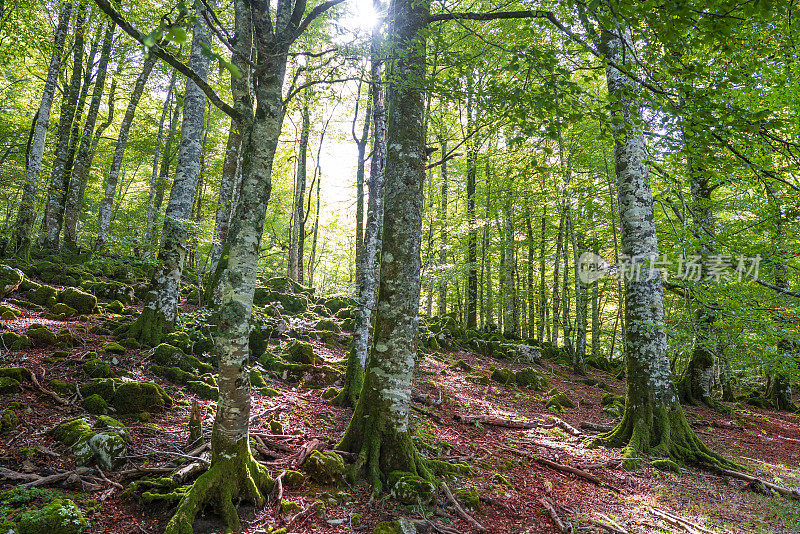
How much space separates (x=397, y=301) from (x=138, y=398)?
3.69m

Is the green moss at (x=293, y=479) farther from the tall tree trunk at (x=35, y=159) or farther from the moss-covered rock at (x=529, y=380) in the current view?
the tall tree trunk at (x=35, y=159)

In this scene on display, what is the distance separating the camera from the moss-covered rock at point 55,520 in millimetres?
2820

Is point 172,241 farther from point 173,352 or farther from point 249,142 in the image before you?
point 249,142

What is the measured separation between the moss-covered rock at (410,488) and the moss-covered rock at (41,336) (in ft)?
18.6

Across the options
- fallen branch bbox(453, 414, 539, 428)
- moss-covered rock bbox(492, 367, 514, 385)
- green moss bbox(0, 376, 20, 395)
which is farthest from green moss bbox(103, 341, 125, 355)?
moss-covered rock bbox(492, 367, 514, 385)

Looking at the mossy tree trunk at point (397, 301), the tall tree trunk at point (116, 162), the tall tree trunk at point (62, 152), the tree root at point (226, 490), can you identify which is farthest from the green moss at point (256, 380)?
the tall tree trunk at point (116, 162)

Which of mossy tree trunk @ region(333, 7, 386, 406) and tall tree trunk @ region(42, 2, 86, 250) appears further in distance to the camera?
tall tree trunk @ region(42, 2, 86, 250)

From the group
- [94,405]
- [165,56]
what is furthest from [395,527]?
[165,56]

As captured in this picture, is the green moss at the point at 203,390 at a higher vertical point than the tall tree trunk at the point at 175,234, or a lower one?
lower

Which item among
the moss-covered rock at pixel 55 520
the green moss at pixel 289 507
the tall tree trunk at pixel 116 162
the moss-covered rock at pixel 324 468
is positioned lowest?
the green moss at pixel 289 507

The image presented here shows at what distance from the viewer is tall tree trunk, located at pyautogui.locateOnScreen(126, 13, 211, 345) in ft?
23.3

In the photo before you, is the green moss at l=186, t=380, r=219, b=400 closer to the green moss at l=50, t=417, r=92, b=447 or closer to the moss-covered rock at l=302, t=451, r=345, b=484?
the green moss at l=50, t=417, r=92, b=447

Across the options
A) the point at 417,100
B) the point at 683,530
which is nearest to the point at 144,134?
the point at 417,100

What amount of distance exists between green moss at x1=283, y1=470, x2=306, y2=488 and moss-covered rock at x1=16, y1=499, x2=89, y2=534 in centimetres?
174
